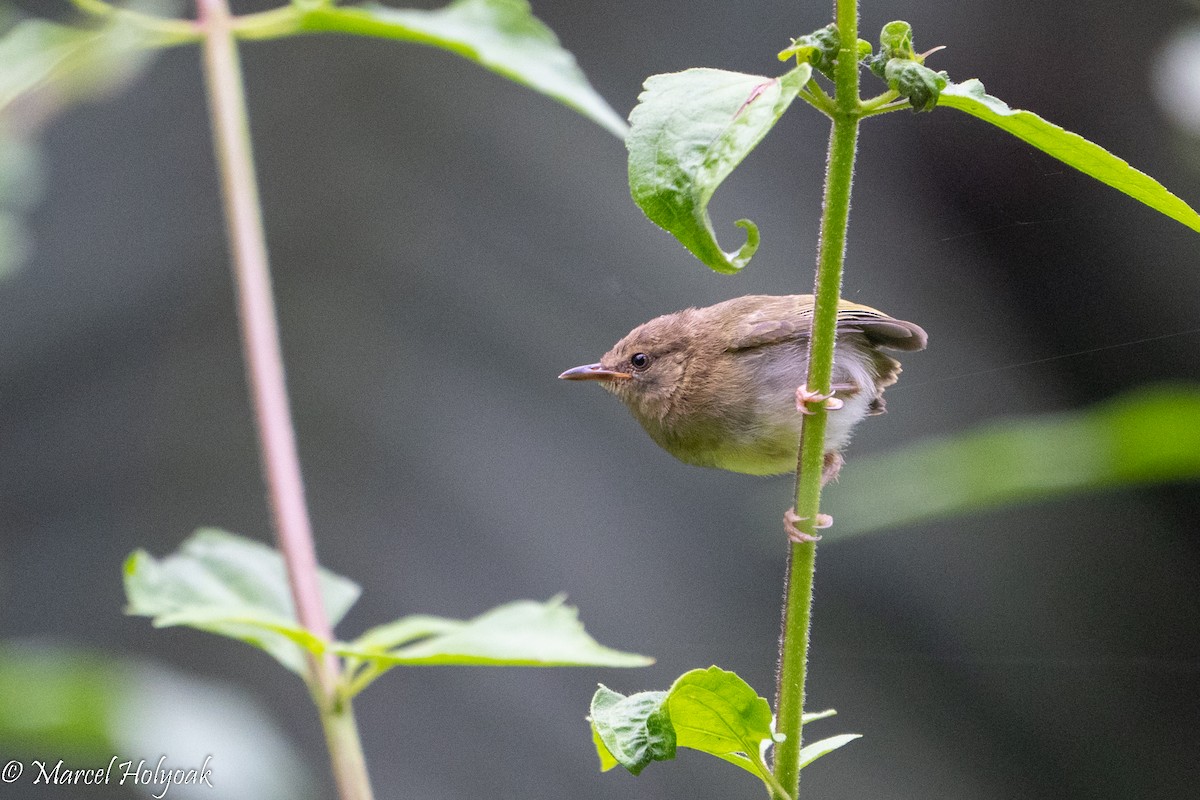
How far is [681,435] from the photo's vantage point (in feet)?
7.07

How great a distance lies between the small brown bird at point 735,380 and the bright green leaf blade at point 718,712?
91 centimetres

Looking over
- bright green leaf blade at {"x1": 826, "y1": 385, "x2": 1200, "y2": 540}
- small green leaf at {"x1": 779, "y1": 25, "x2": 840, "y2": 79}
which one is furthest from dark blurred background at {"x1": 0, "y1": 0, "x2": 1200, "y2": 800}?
small green leaf at {"x1": 779, "y1": 25, "x2": 840, "y2": 79}

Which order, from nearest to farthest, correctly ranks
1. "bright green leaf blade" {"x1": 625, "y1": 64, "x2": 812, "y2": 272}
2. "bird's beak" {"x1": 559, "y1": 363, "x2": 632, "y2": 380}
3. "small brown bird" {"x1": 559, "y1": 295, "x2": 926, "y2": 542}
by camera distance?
"bright green leaf blade" {"x1": 625, "y1": 64, "x2": 812, "y2": 272} → "small brown bird" {"x1": 559, "y1": 295, "x2": 926, "y2": 542} → "bird's beak" {"x1": 559, "y1": 363, "x2": 632, "y2": 380}

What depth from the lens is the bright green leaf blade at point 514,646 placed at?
1122 mm

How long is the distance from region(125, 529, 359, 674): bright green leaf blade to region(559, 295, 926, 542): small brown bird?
66cm

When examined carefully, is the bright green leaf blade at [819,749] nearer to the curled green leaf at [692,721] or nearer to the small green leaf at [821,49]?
the curled green leaf at [692,721]

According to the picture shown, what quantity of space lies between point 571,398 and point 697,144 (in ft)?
11.4

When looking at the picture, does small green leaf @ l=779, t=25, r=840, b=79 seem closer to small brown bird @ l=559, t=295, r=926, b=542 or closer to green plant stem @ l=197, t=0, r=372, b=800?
green plant stem @ l=197, t=0, r=372, b=800

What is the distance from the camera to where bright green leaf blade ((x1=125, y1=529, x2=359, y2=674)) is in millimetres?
1355

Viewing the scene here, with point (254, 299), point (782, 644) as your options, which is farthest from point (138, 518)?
point (782, 644)

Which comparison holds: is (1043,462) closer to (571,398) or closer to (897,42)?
(897,42)

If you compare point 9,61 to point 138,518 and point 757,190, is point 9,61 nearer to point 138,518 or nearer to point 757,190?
point 757,190

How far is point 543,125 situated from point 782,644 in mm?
3905

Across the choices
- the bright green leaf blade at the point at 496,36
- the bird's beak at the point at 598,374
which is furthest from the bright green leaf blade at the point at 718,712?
the bird's beak at the point at 598,374
